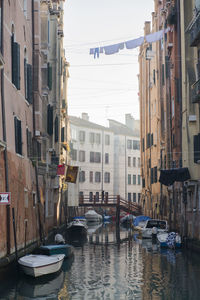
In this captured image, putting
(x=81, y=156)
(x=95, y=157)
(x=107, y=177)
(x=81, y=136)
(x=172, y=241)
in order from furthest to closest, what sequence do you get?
(x=107, y=177) < (x=95, y=157) < (x=81, y=136) < (x=81, y=156) < (x=172, y=241)

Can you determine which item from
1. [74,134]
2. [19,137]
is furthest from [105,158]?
[19,137]

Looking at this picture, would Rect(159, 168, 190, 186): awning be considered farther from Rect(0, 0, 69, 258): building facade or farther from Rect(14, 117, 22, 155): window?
Rect(14, 117, 22, 155): window

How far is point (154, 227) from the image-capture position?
39625 mm

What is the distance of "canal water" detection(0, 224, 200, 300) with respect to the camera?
17114mm

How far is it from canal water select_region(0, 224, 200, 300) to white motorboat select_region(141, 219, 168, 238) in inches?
374

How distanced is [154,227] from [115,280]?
19.9 metres

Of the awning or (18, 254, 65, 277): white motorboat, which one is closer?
(18, 254, 65, 277): white motorboat

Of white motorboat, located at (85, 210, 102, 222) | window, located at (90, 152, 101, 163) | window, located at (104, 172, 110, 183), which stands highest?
window, located at (90, 152, 101, 163)

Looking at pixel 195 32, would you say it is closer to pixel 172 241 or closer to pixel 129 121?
pixel 172 241

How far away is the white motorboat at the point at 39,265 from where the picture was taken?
1950 centimetres

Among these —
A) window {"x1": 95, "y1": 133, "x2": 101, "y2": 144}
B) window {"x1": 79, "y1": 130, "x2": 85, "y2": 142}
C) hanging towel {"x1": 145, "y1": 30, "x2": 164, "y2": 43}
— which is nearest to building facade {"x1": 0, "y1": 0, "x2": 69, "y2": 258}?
hanging towel {"x1": 145, "y1": 30, "x2": 164, "y2": 43}

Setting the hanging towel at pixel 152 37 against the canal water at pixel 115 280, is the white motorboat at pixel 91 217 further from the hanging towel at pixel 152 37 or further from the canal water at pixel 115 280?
the hanging towel at pixel 152 37

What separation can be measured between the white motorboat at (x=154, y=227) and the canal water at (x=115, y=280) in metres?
9.51

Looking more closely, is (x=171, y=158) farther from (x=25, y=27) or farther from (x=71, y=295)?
(x=71, y=295)
